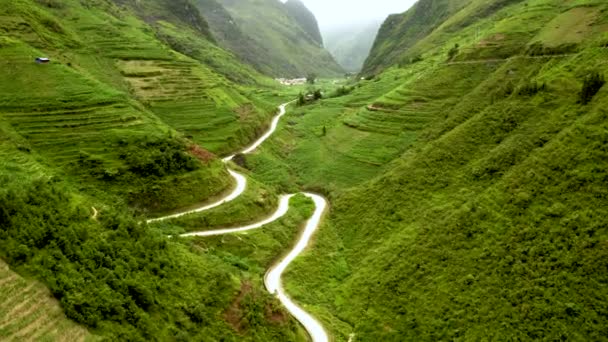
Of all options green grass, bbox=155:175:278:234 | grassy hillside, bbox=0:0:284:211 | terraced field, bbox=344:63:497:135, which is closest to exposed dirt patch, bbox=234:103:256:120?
grassy hillside, bbox=0:0:284:211

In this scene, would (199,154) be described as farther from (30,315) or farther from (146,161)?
(30,315)

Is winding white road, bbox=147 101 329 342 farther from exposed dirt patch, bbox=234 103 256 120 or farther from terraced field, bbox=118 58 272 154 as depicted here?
exposed dirt patch, bbox=234 103 256 120

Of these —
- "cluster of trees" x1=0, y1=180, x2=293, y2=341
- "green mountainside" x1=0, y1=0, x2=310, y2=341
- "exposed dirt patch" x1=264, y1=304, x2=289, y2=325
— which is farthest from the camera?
"exposed dirt patch" x1=264, y1=304, x2=289, y2=325

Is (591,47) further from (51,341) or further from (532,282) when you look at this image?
(51,341)

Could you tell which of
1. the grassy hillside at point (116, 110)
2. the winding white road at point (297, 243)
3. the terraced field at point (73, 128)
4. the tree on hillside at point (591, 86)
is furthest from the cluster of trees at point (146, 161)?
the tree on hillside at point (591, 86)

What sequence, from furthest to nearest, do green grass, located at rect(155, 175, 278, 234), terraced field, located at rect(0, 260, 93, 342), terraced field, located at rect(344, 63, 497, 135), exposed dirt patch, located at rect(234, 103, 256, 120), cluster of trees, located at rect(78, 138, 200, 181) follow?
1. exposed dirt patch, located at rect(234, 103, 256, 120)
2. terraced field, located at rect(344, 63, 497, 135)
3. cluster of trees, located at rect(78, 138, 200, 181)
4. green grass, located at rect(155, 175, 278, 234)
5. terraced field, located at rect(0, 260, 93, 342)

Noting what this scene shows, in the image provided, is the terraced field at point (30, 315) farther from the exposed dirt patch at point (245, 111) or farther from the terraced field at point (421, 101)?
the exposed dirt patch at point (245, 111)

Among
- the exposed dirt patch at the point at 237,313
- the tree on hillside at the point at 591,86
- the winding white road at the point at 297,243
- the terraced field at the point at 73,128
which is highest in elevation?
the tree on hillside at the point at 591,86

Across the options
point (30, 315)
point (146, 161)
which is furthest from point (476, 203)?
point (146, 161)
